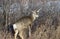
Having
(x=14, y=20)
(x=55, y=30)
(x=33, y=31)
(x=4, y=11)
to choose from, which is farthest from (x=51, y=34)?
(x=4, y=11)

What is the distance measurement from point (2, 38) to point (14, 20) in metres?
0.23

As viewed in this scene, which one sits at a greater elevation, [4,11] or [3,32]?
[4,11]

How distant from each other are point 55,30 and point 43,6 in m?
0.29

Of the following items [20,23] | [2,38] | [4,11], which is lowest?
[2,38]

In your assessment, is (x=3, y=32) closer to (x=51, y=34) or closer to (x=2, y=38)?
(x=2, y=38)

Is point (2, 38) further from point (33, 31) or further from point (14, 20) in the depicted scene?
point (33, 31)

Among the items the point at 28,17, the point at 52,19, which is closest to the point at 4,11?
the point at 28,17

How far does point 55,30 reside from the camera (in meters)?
1.71

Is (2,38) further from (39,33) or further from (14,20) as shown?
(39,33)

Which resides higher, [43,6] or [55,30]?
[43,6]

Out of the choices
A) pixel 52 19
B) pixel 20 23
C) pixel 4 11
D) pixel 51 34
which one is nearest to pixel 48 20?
pixel 52 19

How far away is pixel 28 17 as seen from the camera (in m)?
1.69

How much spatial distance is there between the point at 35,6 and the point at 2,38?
479mm

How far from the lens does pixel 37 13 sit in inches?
66.2
